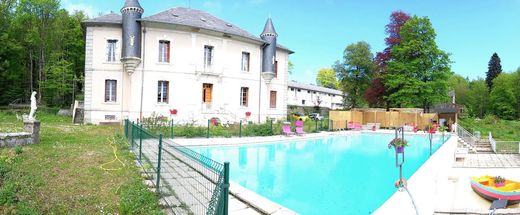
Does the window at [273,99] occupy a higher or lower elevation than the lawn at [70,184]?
higher

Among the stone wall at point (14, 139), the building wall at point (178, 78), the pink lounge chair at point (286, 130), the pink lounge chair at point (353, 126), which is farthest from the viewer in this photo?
the pink lounge chair at point (353, 126)

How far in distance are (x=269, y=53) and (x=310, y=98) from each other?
32295 millimetres

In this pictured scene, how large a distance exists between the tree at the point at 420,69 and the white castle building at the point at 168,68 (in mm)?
15032

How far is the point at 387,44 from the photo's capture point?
3641 centimetres

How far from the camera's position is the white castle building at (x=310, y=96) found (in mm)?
55503

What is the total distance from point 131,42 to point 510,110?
193ft

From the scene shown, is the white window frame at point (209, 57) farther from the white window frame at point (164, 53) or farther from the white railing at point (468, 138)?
the white railing at point (468, 138)

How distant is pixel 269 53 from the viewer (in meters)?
28.6

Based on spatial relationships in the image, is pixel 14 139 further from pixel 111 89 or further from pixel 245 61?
pixel 245 61

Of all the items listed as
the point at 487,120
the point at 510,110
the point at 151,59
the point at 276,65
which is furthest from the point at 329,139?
the point at 510,110

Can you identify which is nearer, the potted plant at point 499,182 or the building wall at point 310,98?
the potted plant at point 499,182

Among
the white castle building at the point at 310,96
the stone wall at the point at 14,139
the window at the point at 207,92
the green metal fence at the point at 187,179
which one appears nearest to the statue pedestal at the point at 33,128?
the stone wall at the point at 14,139

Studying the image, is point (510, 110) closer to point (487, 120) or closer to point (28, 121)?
point (487, 120)

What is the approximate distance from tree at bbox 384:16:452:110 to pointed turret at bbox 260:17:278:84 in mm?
13041
